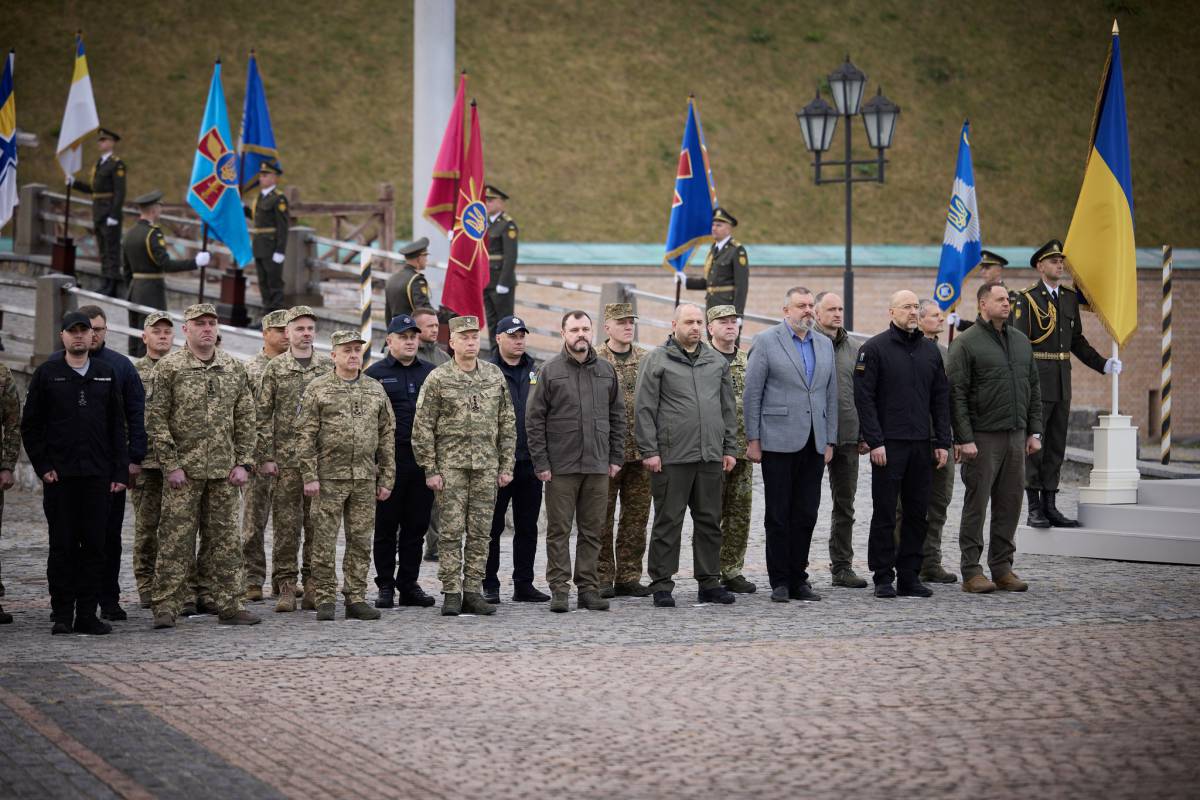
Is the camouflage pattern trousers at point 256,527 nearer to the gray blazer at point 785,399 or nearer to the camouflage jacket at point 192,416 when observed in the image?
the camouflage jacket at point 192,416

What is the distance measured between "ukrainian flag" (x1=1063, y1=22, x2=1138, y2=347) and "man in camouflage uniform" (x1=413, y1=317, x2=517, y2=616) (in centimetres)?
531

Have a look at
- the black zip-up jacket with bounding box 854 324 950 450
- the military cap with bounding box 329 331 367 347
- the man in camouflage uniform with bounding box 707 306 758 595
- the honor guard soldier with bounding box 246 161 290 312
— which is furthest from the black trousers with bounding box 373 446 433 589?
the honor guard soldier with bounding box 246 161 290 312

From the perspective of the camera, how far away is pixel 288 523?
35.1 feet

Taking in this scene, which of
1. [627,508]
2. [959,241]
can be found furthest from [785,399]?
[959,241]

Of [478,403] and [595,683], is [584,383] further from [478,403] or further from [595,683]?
[595,683]

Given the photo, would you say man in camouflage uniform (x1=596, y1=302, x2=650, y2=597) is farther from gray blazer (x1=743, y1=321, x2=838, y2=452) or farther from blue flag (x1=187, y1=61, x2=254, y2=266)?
blue flag (x1=187, y1=61, x2=254, y2=266)

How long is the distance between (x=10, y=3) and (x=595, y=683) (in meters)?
37.1

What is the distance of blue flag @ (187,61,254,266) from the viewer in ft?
62.5

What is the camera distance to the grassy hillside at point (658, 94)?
38031 millimetres

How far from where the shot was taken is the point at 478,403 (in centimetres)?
1031

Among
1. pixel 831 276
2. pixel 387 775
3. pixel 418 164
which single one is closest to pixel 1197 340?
pixel 831 276

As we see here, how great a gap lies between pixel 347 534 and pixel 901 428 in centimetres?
375

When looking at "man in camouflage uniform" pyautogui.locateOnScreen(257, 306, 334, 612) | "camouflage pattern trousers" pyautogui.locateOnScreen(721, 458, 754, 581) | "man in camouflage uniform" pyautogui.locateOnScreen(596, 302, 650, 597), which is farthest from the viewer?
"camouflage pattern trousers" pyautogui.locateOnScreen(721, 458, 754, 581)

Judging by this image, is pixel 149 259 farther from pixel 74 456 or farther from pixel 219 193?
pixel 74 456
